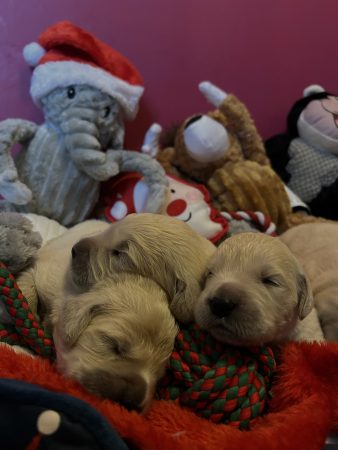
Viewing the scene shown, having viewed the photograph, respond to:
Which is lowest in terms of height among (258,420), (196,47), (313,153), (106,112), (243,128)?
(258,420)

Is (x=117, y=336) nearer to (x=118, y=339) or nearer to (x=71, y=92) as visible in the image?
(x=118, y=339)

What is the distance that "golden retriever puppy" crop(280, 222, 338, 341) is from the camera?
3.61ft

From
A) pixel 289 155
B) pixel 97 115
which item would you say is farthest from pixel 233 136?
pixel 97 115

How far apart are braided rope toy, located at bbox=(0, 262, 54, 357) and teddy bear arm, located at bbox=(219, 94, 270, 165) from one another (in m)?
0.97

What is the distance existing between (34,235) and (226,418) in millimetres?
565

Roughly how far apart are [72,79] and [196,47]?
0.61 m

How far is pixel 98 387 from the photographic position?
750 mm

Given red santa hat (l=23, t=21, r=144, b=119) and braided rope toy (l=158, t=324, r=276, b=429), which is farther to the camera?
red santa hat (l=23, t=21, r=144, b=119)

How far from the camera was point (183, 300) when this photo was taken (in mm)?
849

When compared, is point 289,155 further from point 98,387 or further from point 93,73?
point 98,387

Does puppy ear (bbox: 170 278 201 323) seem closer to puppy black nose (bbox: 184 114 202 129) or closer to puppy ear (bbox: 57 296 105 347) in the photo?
puppy ear (bbox: 57 296 105 347)

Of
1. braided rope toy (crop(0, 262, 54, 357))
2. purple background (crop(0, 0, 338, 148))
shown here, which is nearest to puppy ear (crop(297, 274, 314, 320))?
braided rope toy (crop(0, 262, 54, 357))

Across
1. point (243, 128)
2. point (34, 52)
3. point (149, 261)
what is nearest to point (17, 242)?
point (149, 261)

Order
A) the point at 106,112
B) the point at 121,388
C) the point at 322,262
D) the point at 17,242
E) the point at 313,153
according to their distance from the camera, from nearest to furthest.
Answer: the point at 121,388, the point at 17,242, the point at 322,262, the point at 106,112, the point at 313,153
